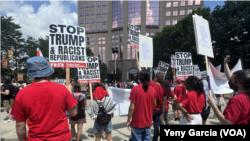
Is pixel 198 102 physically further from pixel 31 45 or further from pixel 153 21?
pixel 31 45

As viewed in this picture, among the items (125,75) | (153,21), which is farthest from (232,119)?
(153,21)

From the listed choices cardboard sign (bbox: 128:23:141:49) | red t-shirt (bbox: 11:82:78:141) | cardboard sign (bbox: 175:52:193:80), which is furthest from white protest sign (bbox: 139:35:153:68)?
red t-shirt (bbox: 11:82:78:141)

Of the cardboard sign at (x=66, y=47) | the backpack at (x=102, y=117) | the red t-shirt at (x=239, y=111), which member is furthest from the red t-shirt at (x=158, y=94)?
the cardboard sign at (x=66, y=47)

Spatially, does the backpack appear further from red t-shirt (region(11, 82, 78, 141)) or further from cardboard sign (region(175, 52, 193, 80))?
cardboard sign (region(175, 52, 193, 80))

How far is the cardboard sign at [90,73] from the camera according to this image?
555 centimetres

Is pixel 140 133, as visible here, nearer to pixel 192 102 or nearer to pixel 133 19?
pixel 192 102

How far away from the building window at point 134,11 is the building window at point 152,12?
2412mm

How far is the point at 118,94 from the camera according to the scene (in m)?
5.86

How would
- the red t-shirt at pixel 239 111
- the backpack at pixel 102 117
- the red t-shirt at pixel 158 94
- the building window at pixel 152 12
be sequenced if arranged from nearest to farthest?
the red t-shirt at pixel 239 111
the backpack at pixel 102 117
the red t-shirt at pixel 158 94
the building window at pixel 152 12

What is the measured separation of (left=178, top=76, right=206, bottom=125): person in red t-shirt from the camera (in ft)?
9.56

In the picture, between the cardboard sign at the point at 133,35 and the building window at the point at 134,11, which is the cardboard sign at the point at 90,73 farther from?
the building window at the point at 134,11

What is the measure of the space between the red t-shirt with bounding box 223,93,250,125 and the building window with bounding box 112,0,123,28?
4179 centimetres

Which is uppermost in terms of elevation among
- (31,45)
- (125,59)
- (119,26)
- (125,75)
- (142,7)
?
(142,7)

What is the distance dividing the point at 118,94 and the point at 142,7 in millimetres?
37949
